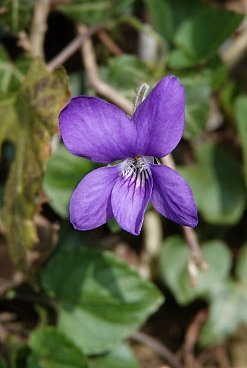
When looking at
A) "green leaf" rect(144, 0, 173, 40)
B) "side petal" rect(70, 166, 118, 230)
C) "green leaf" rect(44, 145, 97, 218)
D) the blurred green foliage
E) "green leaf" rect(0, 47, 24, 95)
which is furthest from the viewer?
"green leaf" rect(144, 0, 173, 40)

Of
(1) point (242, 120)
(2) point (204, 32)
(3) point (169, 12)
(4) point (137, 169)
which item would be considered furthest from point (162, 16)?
(4) point (137, 169)

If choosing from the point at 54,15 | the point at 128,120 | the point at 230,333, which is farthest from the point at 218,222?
the point at 128,120

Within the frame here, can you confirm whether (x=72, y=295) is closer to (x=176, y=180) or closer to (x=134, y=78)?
(x=134, y=78)

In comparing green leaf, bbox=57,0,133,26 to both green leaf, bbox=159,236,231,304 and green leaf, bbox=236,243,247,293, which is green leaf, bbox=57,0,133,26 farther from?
green leaf, bbox=236,243,247,293

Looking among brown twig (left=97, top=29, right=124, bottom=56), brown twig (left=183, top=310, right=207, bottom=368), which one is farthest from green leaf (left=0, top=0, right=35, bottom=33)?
brown twig (left=183, top=310, right=207, bottom=368)

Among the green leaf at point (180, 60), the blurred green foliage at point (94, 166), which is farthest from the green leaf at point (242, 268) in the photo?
the green leaf at point (180, 60)

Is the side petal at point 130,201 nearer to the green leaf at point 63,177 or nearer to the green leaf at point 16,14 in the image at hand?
the green leaf at point 63,177
